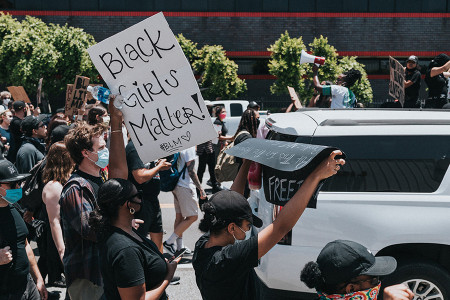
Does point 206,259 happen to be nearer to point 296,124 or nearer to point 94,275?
point 94,275

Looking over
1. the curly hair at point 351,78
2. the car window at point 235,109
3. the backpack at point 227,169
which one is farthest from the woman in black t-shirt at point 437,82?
the car window at point 235,109

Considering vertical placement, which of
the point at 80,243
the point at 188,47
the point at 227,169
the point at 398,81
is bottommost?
the point at 227,169

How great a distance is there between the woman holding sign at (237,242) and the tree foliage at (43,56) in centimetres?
2703

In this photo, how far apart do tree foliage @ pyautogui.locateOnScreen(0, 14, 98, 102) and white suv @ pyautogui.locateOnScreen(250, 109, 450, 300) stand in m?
25.8

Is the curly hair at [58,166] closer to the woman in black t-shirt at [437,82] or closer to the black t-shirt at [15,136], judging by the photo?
the black t-shirt at [15,136]

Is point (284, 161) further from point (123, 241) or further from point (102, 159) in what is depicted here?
point (102, 159)

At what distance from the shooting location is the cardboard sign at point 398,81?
7527 millimetres

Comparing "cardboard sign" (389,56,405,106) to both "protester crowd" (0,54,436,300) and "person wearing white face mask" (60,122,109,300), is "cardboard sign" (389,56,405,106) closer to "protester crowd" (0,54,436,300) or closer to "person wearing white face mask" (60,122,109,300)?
"protester crowd" (0,54,436,300)

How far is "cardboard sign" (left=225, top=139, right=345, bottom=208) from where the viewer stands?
2.38 metres

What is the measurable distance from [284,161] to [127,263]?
1.00m

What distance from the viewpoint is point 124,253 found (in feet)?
8.89

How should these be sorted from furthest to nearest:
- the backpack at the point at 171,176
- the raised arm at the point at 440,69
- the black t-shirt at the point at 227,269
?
the raised arm at the point at 440,69, the backpack at the point at 171,176, the black t-shirt at the point at 227,269

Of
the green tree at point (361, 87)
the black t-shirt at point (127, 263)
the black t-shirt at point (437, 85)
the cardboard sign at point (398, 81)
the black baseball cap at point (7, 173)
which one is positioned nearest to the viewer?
the black t-shirt at point (127, 263)

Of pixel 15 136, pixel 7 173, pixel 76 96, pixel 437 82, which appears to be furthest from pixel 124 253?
pixel 76 96
